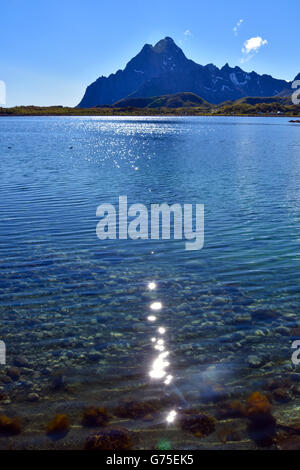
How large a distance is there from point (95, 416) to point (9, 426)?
2367mm

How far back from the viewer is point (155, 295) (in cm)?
1738

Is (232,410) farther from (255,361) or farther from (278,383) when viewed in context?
(255,361)

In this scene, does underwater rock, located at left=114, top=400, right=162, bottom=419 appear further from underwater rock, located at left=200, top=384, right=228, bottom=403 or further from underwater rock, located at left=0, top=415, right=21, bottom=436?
underwater rock, located at left=0, top=415, right=21, bottom=436

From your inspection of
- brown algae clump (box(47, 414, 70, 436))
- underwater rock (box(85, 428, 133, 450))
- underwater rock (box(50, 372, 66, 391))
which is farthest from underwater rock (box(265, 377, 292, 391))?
underwater rock (box(50, 372, 66, 391))

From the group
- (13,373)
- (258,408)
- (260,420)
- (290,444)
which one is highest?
(13,373)

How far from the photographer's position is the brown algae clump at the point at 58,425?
9.73 m

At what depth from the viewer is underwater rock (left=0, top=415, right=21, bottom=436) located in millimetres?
9703

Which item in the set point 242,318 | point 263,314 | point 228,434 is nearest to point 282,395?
point 228,434

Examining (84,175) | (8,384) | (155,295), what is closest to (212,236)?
(155,295)

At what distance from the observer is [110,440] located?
9469 millimetres

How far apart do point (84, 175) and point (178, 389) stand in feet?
147

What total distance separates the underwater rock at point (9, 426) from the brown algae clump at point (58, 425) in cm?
86

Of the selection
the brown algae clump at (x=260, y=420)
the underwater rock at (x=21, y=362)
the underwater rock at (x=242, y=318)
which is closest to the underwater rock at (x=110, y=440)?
the brown algae clump at (x=260, y=420)

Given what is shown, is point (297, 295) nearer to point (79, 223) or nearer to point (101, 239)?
point (101, 239)
